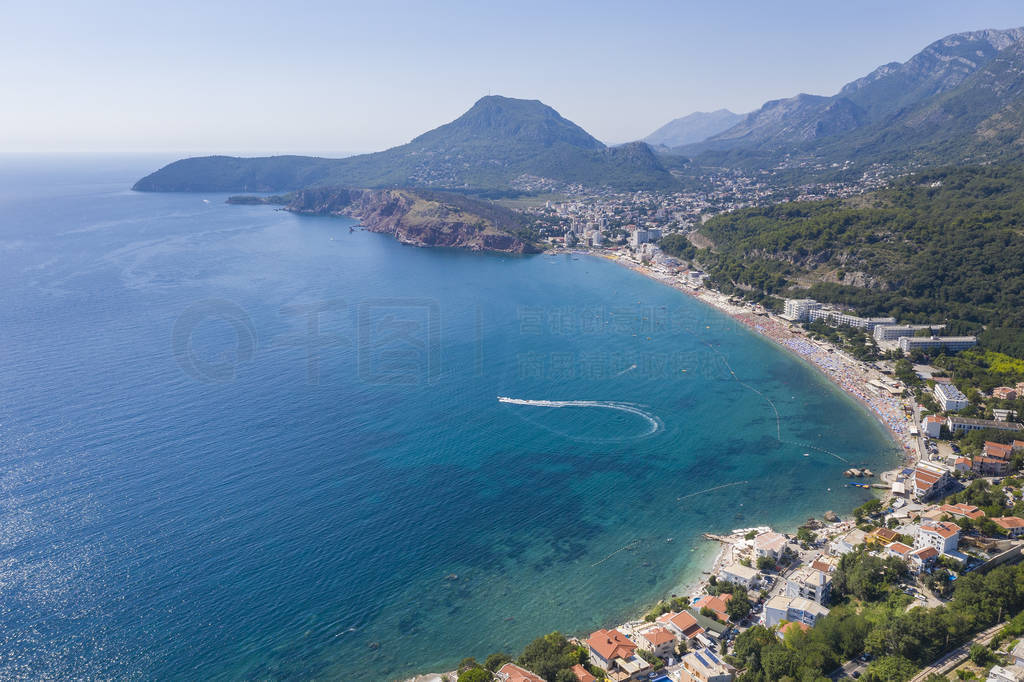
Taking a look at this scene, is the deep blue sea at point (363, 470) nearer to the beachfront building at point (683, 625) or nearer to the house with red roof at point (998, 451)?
the beachfront building at point (683, 625)

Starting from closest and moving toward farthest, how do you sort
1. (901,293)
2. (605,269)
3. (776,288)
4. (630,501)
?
(630,501) < (901,293) < (776,288) < (605,269)

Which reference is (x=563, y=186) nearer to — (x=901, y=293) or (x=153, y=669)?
(x=901, y=293)

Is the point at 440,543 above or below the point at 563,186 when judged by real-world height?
below

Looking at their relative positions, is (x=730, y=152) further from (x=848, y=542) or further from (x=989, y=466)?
(x=848, y=542)

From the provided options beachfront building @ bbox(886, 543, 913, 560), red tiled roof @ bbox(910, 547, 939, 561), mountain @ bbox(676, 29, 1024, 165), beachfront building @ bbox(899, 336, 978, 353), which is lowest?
beachfront building @ bbox(886, 543, 913, 560)

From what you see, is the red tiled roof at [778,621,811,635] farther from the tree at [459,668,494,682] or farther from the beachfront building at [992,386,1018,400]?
the beachfront building at [992,386,1018,400]

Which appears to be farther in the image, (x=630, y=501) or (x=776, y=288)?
(x=776, y=288)

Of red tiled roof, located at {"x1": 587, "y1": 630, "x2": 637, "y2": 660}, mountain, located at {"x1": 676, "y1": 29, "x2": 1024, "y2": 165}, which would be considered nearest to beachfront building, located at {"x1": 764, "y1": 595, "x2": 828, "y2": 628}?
red tiled roof, located at {"x1": 587, "y1": 630, "x2": 637, "y2": 660}

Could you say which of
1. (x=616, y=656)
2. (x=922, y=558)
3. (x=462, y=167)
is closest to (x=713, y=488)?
(x=922, y=558)

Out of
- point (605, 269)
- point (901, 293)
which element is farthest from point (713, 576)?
point (605, 269)
